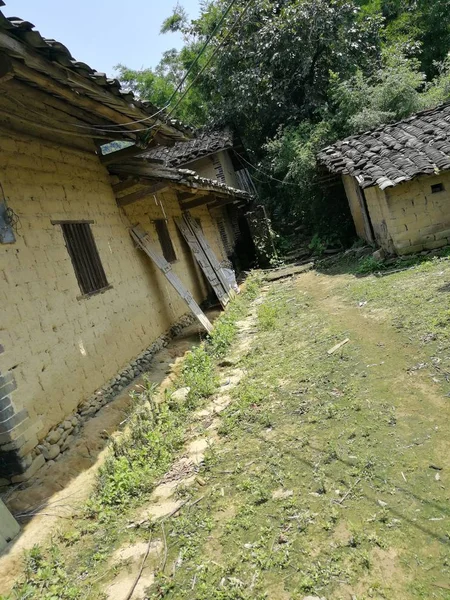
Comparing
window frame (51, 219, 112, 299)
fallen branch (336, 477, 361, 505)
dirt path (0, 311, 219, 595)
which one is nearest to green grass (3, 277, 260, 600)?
dirt path (0, 311, 219, 595)

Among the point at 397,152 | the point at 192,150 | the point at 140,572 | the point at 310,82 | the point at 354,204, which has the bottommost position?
the point at 140,572

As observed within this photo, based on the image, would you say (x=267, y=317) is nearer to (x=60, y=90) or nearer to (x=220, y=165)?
(x=60, y=90)

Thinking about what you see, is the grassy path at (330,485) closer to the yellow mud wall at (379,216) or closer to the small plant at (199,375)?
the small plant at (199,375)

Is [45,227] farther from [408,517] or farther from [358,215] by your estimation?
[358,215]

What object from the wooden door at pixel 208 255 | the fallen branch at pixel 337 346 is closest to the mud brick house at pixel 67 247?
the wooden door at pixel 208 255

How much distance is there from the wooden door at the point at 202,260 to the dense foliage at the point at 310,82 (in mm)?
4665

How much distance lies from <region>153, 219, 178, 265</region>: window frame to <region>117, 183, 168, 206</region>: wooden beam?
4.96 feet

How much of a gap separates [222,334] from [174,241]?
3542 mm

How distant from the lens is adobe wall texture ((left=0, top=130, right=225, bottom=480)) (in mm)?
4078

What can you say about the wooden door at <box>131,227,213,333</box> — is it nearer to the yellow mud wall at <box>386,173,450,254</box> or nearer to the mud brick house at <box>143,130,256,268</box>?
the yellow mud wall at <box>386,173,450,254</box>

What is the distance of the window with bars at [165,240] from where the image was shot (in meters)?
9.04

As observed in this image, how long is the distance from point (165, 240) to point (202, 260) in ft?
4.55

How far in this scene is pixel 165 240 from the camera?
9.30m

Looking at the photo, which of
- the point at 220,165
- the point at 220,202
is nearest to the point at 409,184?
the point at 220,202
